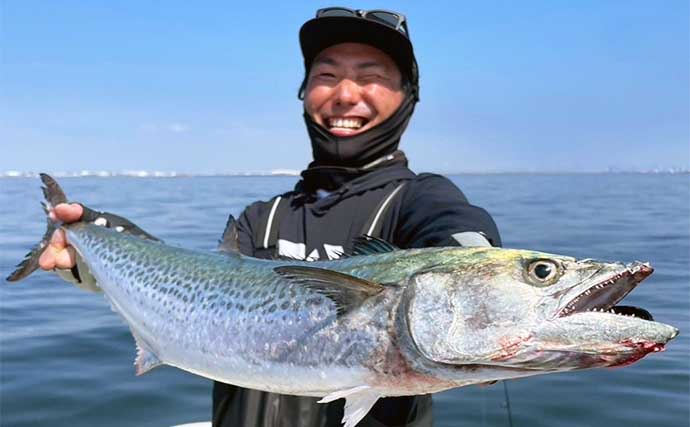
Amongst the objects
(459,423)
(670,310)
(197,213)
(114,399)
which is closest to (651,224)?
(670,310)

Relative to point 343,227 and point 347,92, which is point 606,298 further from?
point 347,92

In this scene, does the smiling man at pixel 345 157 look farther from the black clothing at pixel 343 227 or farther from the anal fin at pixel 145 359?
the anal fin at pixel 145 359

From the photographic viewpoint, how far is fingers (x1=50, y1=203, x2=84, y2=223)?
4.05 metres

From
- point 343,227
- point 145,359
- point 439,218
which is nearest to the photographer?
point 439,218

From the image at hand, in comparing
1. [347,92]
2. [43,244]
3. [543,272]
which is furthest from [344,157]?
[43,244]

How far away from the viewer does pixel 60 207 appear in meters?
4.10

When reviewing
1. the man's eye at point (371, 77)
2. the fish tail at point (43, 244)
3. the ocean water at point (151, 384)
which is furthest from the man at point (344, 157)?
the ocean water at point (151, 384)

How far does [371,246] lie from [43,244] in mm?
2841

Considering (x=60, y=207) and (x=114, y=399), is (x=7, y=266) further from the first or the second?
(x=60, y=207)

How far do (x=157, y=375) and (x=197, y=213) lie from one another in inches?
724

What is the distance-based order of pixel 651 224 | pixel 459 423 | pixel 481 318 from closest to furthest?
pixel 481 318, pixel 459 423, pixel 651 224

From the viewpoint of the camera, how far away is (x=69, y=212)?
13.3 feet

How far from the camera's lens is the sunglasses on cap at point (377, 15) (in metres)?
3.44

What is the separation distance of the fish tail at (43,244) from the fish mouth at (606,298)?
3.47 metres
